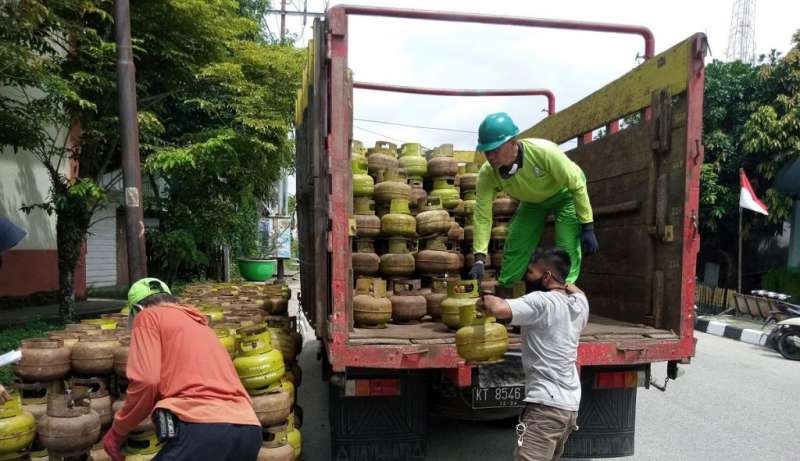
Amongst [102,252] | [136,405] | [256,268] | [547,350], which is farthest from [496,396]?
[102,252]

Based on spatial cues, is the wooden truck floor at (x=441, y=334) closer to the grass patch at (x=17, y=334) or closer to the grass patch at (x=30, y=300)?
the grass patch at (x=17, y=334)

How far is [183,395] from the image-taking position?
7.91ft

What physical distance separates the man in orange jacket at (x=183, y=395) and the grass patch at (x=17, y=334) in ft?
13.8

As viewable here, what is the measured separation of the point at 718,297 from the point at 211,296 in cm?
1204

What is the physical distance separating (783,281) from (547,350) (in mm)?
12651

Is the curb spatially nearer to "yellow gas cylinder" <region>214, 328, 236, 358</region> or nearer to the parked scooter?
the parked scooter

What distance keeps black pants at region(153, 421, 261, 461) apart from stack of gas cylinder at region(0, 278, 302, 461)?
101 cm

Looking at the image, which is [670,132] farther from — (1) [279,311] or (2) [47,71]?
(2) [47,71]

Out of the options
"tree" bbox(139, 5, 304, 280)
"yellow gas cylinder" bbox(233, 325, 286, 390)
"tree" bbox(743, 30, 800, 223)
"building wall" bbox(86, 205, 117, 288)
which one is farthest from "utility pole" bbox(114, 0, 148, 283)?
"tree" bbox(743, 30, 800, 223)

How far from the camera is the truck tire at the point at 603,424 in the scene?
12.2 ft

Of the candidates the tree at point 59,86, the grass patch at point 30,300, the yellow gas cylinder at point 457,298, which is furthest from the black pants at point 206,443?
the grass patch at point 30,300

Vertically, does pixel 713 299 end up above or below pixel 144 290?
below

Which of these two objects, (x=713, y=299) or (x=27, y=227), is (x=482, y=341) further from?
(x=713, y=299)

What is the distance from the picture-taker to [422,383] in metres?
3.56
